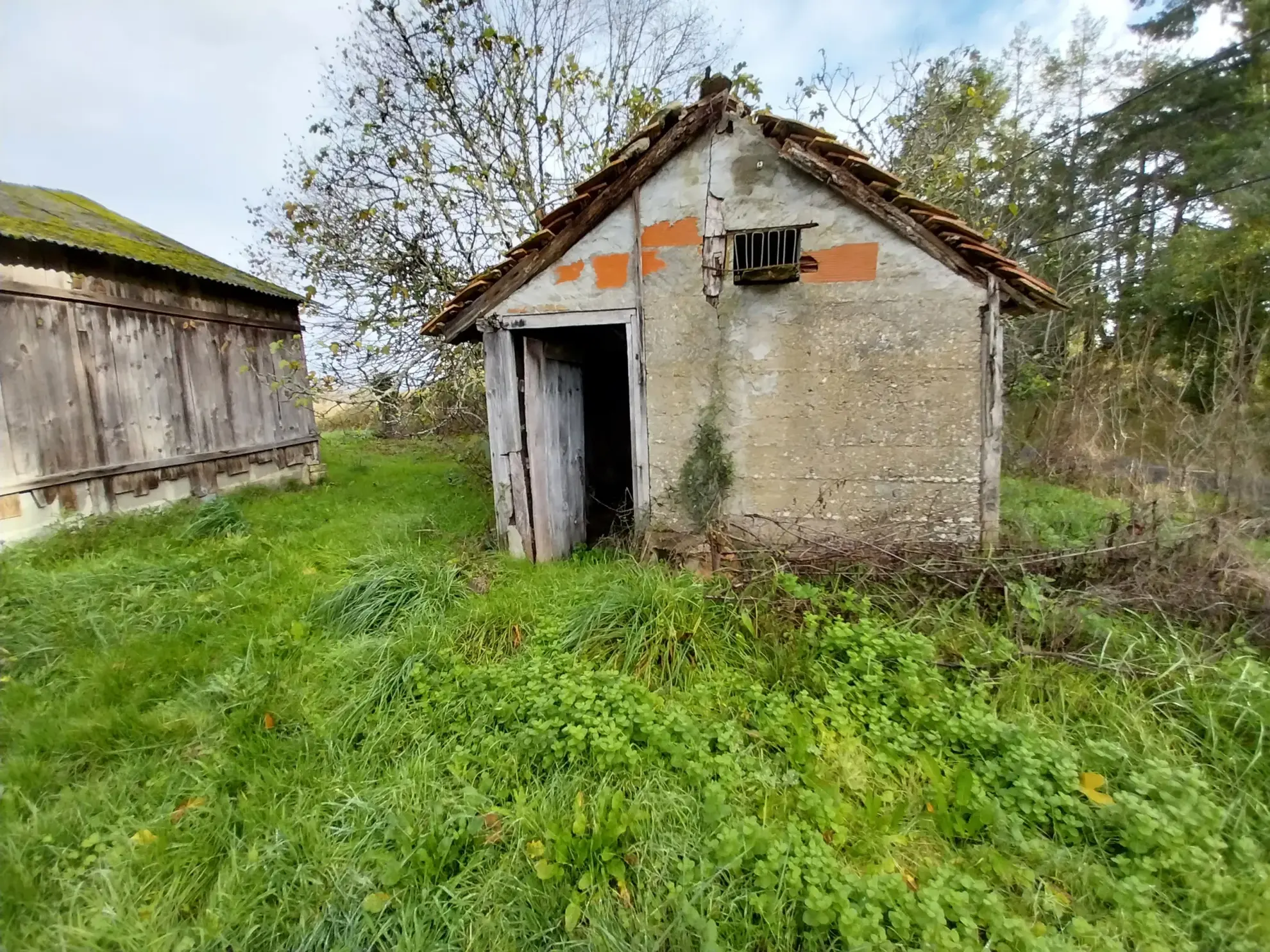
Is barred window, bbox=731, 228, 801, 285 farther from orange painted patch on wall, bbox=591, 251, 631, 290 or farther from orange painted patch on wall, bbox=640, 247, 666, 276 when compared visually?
orange painted patch on wall, bbox=591, 251, 631, 290

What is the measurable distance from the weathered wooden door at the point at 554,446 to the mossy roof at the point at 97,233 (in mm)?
5939

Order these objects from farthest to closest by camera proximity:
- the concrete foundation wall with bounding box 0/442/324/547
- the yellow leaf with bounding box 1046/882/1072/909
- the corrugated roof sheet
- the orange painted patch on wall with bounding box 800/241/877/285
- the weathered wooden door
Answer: the concrete foundation wall with bounding box 0/442/324/547
the weathered wooden door
the orange painted patch on wall with bounding box 800/241/877/285
the corrugated roof sheet
the yellow leaf with bounding box 1046/882/1072/909

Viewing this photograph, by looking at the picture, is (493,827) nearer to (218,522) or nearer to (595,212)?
(595,212)

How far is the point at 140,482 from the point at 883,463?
9440 millimetres

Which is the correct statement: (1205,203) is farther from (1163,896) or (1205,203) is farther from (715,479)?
(1163,896)

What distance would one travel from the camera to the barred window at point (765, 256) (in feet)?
14.7

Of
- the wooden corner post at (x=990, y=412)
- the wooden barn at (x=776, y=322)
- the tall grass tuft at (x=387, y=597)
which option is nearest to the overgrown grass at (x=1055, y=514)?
the wooden corner post at (x=990, y=412)

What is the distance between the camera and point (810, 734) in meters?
2.82

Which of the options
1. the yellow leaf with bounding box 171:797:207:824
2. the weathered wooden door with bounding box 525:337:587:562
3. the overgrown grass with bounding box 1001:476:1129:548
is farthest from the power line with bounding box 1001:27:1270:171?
the yellow leaf with bounding box 171:797:207:824

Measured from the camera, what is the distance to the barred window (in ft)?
14.7

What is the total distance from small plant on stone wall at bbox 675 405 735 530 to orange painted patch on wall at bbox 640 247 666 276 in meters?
1.35

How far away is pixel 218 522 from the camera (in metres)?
6.49

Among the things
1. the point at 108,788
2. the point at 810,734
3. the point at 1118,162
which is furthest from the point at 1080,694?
the point at 1118,162

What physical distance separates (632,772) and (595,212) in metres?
4.44
